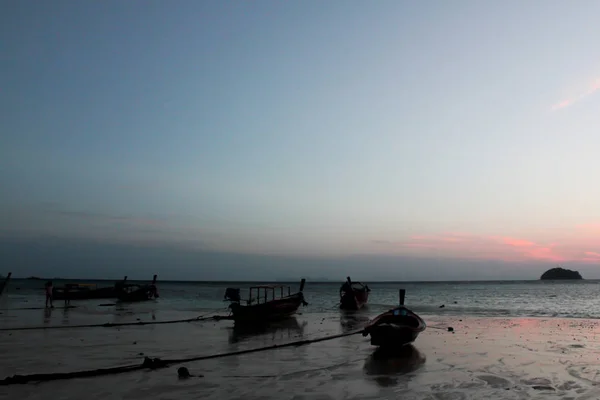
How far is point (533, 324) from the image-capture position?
97.2 ft

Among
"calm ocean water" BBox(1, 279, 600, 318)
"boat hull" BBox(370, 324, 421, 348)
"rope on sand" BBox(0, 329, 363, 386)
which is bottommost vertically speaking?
"calm ocean water" BBox(1, 279, 600, 318)

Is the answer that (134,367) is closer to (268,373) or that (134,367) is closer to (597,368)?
(268,373)

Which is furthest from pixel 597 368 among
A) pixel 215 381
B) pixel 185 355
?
pixel 185 355

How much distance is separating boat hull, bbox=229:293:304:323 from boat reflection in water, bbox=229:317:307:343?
0.39m

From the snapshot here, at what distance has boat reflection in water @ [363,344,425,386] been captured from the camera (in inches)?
532

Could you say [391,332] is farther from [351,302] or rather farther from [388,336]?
[351,302]

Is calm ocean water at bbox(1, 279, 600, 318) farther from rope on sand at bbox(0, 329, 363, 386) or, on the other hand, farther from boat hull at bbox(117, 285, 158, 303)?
rope on sand at bbox(0, 329, 363, 386)

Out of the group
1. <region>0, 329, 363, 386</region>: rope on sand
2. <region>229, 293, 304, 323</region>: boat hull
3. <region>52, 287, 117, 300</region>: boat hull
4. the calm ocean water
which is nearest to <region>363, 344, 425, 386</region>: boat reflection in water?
<region>0, 329, 363, 386</region>: rope on sand

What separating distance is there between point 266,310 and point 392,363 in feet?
48.7

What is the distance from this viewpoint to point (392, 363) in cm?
1576

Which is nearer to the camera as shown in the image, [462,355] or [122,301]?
[462,355]

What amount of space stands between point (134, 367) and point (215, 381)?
9.10 feet

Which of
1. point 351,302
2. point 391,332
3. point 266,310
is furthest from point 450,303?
point 391,332

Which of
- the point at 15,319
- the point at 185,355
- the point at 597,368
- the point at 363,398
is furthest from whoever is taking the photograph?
the point at 15,319
